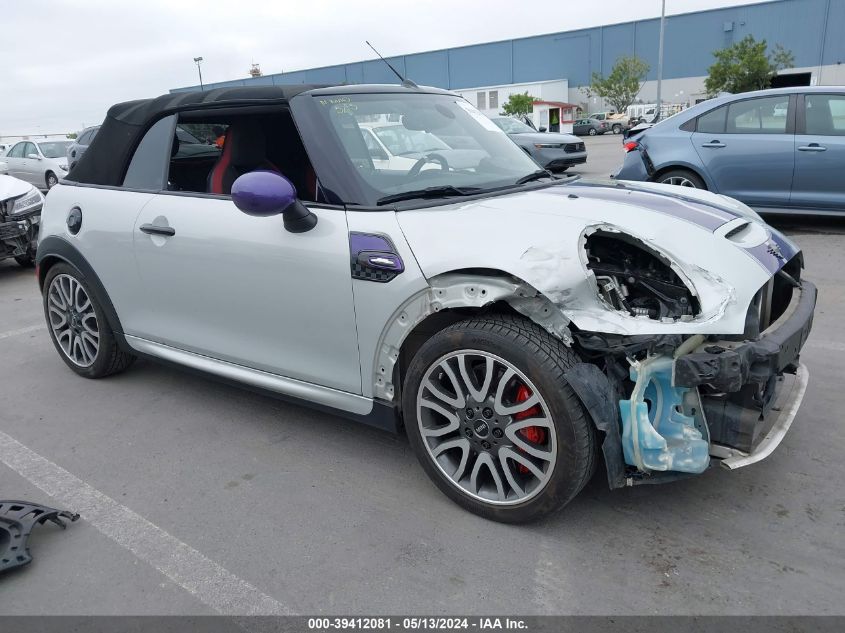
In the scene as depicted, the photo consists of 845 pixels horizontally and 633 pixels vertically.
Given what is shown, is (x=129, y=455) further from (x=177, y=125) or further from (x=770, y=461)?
(x=770, y=461)

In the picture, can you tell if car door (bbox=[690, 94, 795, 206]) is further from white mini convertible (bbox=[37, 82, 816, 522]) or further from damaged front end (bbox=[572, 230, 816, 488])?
damaged front end (bbox=[572, 230, 816, 488])

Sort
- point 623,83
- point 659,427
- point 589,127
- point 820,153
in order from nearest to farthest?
point 659,427
point 820,153
point 589,127
point 623,83

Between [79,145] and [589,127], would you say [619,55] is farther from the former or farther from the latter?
[79,145]

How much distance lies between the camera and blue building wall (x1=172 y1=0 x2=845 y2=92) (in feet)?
178

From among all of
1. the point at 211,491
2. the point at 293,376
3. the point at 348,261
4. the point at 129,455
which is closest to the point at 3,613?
the point at 211,491

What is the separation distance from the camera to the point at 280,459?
329 cm

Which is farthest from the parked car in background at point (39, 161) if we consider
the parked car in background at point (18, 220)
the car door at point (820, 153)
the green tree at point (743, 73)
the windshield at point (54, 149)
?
the green tree at point (743, 73)

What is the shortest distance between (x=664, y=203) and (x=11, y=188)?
8.18 meters

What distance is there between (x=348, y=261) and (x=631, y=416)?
1251 millimetres

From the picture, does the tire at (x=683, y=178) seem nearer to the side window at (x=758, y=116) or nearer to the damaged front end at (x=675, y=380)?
the side window at (x=758, y=116)

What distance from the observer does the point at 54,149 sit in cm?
1991

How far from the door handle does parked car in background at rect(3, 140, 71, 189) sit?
17681 millimetres

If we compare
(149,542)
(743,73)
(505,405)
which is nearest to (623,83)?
(743,73)

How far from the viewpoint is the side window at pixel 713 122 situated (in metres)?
7.55
